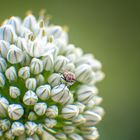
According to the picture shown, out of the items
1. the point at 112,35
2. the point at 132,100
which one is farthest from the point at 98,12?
the point at 132,100

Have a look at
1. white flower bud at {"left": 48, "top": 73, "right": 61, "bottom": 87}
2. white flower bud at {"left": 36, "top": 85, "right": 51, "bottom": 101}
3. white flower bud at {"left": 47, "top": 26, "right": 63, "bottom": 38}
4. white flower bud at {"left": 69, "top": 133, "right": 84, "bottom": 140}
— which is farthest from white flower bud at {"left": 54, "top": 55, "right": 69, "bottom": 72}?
white flower bud at {"left": 69, "top": 133, "right": 84, "bottom": 140}

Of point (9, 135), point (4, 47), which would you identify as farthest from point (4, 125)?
point (4, 47)

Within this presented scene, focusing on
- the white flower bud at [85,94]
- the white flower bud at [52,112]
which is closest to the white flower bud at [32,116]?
the white flower bud at [52,112]

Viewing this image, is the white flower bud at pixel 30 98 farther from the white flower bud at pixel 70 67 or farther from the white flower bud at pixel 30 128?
the white flower bud at pixel 70 67

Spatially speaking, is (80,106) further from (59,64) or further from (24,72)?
(24,72)

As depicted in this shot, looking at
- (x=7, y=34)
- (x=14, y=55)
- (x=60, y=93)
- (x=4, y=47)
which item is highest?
(x=7, y=34)

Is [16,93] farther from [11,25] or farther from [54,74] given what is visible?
[11,25]

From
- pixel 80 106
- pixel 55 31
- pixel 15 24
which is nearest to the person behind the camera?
pixel 80 106
